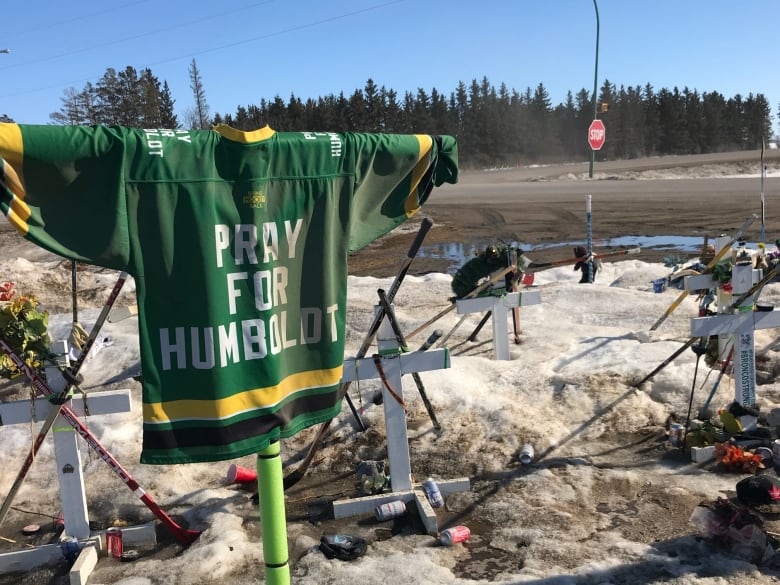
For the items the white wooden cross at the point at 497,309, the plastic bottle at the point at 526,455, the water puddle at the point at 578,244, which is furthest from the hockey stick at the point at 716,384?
the water puddle at the point at 578,244

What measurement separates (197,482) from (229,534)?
108 cm

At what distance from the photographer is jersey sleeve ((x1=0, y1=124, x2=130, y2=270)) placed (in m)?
2.18

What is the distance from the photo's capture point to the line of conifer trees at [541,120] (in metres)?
72.1

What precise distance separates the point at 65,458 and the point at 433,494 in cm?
238

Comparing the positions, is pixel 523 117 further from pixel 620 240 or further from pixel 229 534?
pixel 229 534

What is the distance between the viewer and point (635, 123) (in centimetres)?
8681

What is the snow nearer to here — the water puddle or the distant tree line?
the water puddle

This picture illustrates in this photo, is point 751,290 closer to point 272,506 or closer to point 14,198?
point 272,506

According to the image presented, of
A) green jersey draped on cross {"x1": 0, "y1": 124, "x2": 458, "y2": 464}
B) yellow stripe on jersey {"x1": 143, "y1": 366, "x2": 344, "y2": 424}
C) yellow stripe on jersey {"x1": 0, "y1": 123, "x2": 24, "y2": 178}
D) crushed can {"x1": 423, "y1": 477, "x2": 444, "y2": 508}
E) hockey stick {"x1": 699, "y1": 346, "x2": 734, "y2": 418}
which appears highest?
yellow stripe on jersey {"x1": 0, "y1": 123, "x2": 24, "y2": 178}

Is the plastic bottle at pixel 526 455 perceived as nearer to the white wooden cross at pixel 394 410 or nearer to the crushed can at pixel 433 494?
the white wooden cross at pixel 394 410

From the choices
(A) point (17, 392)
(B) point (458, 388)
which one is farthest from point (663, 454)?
(A) point (17, 392)

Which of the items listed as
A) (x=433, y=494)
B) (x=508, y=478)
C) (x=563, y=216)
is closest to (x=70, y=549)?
(x=433, y=494)

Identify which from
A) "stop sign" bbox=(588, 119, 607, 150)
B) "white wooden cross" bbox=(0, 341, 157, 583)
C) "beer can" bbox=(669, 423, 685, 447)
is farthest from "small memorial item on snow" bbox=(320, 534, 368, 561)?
"stop sign" bbox=(588, 119, 607, 150)

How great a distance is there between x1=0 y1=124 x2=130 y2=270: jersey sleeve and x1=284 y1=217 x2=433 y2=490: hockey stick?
2.18 metres
